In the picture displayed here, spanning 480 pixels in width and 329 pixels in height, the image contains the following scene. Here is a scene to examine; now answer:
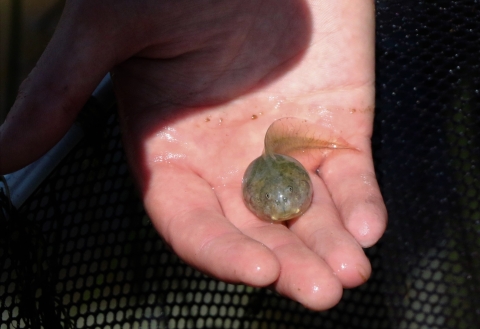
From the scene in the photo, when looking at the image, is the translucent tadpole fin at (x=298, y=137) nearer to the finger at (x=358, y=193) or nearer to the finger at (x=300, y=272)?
the finger at (x=358, y=193)

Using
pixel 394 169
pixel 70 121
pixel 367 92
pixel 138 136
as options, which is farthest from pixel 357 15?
pixel 70 121

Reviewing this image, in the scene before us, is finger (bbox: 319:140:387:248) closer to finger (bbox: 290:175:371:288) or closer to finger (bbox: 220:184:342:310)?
finger (bbox: 290:175:371:288)

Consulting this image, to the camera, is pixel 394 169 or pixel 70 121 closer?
pixel 70 121

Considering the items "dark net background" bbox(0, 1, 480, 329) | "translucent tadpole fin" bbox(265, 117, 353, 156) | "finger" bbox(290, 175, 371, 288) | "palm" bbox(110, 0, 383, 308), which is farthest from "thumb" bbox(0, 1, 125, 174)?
"finger" bbox(290, 175, 371, 288)

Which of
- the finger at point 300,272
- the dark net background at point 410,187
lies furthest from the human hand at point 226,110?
the dark net background at point 410,187

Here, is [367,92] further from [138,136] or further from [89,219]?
[89,219]

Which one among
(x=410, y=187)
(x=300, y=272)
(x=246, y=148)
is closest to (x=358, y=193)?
(x=300, y=272)

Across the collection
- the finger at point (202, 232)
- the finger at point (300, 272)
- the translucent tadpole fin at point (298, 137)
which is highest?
the finger at point (202, 232)
